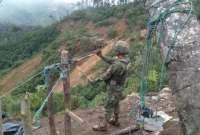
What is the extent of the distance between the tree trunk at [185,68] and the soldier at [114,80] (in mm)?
1665

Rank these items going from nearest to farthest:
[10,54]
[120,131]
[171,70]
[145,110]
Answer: [171,70] < [145,110] < [120,131] < [10,54]

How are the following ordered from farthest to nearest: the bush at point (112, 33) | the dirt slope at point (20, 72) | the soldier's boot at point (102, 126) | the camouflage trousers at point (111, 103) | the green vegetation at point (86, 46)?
the dirt slope at point (20, 72) < the bush at point (112, 33) < the green vegetation at point (86, 46) < the soldier's boot at point (102, 126) < the camouflage trousers at point (111, 103)

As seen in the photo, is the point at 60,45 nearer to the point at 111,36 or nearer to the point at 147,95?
the point at 111,36

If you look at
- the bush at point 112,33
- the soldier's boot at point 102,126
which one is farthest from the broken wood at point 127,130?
the bush at point 112,33

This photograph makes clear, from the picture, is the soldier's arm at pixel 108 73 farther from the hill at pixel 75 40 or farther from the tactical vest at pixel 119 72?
the hill at pixel 75 40

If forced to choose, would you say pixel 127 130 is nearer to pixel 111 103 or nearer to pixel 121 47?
pixel 111 103

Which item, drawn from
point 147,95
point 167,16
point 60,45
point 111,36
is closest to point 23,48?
point 60,45

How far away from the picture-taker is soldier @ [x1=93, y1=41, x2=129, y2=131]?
21.6 ft

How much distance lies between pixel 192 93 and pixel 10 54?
57.3m

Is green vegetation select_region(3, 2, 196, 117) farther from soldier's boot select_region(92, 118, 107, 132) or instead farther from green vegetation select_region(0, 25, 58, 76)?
soldier's boot select_region(92, 118, 107, 132)

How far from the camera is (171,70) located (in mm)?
4664

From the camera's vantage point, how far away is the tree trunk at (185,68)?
4336 millimetres

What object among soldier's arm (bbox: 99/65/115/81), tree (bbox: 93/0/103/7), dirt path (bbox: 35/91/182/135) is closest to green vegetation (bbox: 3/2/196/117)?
dirt path (bbox: 35/91/182/135)

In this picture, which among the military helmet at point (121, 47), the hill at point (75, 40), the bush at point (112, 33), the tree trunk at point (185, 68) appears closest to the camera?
the tree trunk at point (185, 68)
